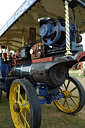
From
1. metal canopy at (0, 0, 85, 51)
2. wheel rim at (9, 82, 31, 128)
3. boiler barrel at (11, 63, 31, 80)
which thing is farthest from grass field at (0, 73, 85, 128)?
metal canopy at (0, 0, 85, 51)

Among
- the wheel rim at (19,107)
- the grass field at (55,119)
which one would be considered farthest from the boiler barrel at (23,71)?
the grass field at (55,119)

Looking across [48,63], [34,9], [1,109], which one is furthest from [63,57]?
[1,109]

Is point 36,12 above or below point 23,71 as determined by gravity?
above

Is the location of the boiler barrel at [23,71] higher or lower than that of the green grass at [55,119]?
higher

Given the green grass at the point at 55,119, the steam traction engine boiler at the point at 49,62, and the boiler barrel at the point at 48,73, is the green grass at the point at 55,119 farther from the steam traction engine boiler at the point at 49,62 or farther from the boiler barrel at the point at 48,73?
the boiler barrel at the point at 48,73

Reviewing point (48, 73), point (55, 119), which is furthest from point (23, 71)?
point (55, 119)

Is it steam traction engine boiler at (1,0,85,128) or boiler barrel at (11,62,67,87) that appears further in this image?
boiler barrel at (11,62,67,87)

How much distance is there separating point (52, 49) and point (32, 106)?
108cm

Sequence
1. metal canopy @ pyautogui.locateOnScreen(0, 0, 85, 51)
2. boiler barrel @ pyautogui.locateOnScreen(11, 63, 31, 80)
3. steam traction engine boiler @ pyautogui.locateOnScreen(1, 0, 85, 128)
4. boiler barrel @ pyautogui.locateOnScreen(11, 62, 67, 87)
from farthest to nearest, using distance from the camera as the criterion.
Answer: boiler barrel @ pyautogui.locateOnScreen(11, 63, 31, 80) < metal canopy @ pyautogui.locateOnScreen(0, 0, 85, 51) < boiler barrel @ pyautogui.locateOnScreen(11, 62, 67, 87) < steam traction engine boiler @ pyautogui.locateOnScreen(1, 0, 85, 128)

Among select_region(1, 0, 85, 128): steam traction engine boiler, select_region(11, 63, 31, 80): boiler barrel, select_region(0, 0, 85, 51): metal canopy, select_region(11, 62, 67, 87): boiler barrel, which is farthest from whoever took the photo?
select_region(11, 63, 31, 80): boiler barrel

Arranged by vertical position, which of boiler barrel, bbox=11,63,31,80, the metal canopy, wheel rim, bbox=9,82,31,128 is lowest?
wheel rim, bbox=9,82,31,128

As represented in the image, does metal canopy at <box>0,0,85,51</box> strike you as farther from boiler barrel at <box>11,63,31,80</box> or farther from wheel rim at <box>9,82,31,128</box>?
wheel rim at <box>9,82,31,128</box>

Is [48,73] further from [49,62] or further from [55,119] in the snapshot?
[55,119]

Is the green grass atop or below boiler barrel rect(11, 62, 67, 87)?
below
